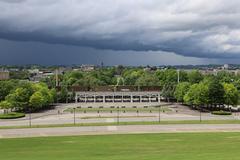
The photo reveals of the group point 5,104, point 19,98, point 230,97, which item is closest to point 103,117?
point 5,104

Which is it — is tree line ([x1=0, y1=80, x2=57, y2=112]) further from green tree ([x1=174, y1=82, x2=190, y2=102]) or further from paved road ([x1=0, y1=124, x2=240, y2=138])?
green tree ([x1=174, y1=82, x2=190, y2=102])

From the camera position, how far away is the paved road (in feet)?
195

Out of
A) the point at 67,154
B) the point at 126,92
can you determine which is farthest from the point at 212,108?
the point at 67,154

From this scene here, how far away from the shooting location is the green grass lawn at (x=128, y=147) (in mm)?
35625

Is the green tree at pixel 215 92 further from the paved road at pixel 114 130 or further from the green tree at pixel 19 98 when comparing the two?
the green tree at pixel 19 98

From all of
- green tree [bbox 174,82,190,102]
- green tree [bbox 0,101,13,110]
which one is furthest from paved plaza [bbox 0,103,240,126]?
green tree [bbox 174,82,190,102]

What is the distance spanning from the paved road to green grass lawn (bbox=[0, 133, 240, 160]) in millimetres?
4694

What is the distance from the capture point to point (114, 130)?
62.6 metres

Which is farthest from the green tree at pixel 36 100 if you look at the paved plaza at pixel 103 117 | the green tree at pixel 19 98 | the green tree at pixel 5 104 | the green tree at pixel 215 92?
the green tree at pixel 215 92

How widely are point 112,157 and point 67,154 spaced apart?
5.26 meters

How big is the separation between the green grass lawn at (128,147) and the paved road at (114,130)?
4694 mm

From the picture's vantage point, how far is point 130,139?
5156 centimetres

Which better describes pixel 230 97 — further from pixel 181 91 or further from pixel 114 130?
pixel 114 130

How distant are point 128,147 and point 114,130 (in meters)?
18.9
